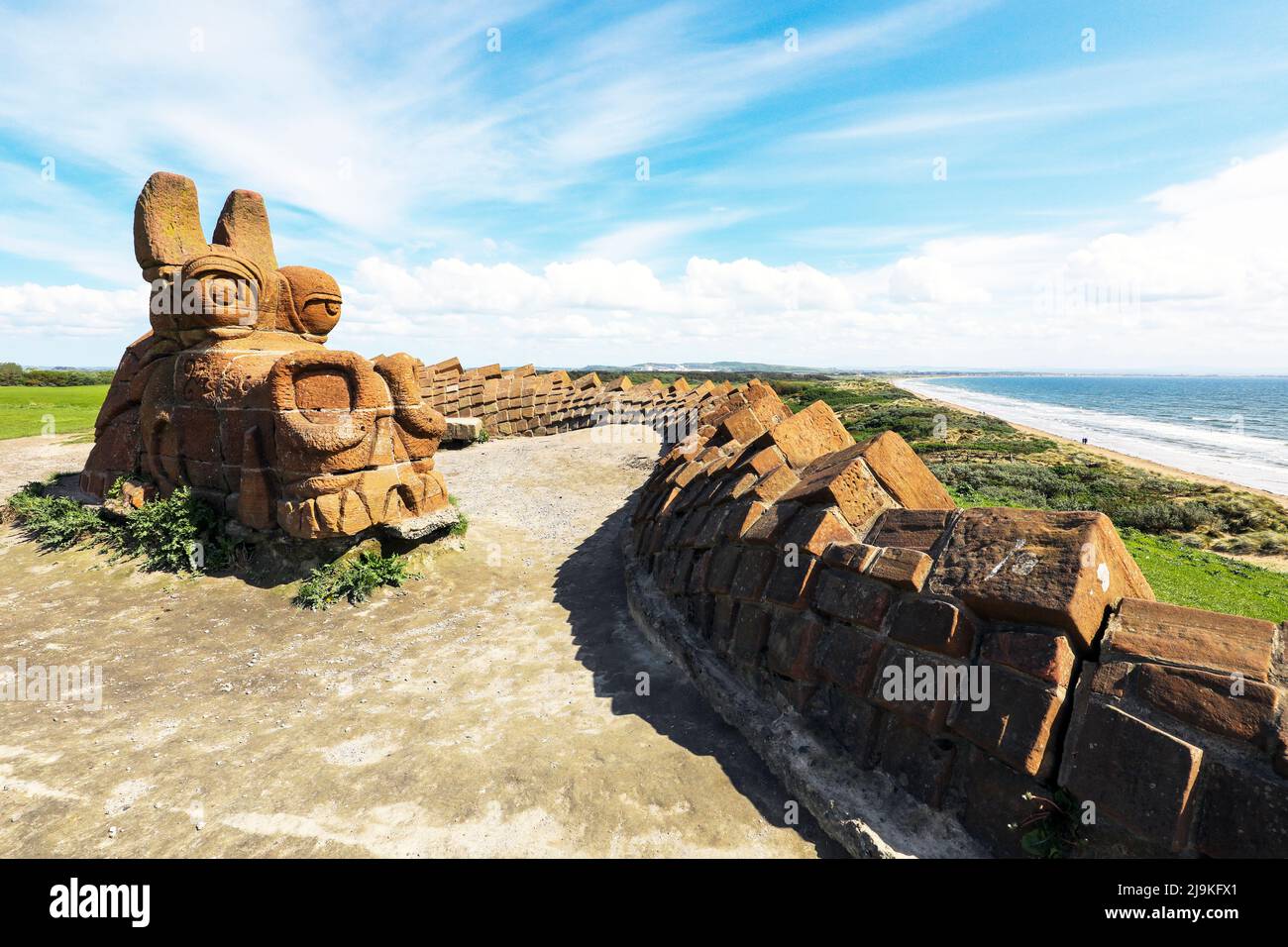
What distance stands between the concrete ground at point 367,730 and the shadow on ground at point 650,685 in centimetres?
2

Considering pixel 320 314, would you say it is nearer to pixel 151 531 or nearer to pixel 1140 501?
pixel 151 531

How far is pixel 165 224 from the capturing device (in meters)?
6.95

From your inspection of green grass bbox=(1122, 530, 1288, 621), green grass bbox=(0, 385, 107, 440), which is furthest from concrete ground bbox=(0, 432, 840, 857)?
Result: green grass bbox=(0, 385, 107, 440)

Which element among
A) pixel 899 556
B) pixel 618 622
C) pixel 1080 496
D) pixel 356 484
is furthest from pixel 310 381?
pixel 1080 496

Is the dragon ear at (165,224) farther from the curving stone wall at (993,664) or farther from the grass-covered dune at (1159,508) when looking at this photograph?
the grass-covered dune at (1159,508)

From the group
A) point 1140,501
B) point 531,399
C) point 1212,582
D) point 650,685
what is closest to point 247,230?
point 650,685

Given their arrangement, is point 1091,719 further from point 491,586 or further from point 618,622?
point 491,586

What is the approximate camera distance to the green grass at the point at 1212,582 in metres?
5.39

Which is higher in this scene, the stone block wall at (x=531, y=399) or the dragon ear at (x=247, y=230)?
the dragon ear at (x=247, y=230)

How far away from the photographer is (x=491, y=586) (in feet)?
21.8

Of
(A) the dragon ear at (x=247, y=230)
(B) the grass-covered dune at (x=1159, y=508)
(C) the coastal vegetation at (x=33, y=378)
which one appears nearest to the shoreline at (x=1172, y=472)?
(B) the grass-covered dune at (x=1159, y=508)

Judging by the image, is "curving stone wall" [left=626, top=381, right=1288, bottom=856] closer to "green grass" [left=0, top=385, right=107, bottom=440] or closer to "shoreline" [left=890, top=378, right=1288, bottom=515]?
"shoreline" [left=890, top=378, right=1288, bottom=515]

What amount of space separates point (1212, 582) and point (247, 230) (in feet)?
38.7
